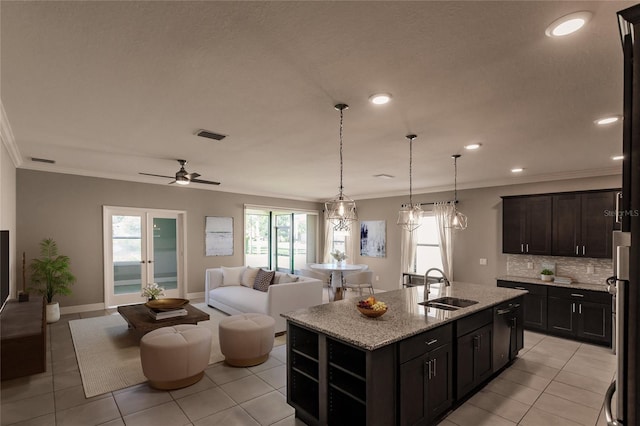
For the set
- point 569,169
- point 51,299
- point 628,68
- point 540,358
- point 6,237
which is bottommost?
point 540,358

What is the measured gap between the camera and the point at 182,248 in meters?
7.13

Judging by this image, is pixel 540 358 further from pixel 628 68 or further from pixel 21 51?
pixel 21 51

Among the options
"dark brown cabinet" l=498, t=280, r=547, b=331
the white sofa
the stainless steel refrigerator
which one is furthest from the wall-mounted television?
"dark brown cabinet" l=498, t=280, r=547, b=331

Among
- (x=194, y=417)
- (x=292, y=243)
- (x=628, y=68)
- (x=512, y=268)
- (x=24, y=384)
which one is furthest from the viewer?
(x=292, y=243)

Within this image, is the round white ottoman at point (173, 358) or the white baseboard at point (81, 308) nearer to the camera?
the round white ottoman at point (173, 358)

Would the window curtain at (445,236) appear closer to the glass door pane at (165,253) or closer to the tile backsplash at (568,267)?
the tile backsplash at (568,267)

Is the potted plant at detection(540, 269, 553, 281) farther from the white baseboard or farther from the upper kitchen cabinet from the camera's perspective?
the white baseboard

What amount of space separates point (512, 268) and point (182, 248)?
679 cm

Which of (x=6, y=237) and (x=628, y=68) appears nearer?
(x=628, y=68)

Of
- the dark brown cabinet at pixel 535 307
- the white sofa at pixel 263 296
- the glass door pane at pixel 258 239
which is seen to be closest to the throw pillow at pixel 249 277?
the white sofa at pixel 263 296

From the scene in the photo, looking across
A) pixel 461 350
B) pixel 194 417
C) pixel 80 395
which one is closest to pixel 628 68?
pixel 461 350

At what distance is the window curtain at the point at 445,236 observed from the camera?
271 inches

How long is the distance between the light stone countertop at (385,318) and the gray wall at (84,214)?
198 inches

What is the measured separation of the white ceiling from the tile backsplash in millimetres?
1978
